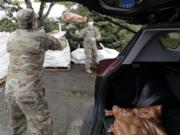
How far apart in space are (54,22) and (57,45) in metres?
7.75

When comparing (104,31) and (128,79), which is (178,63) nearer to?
(128,79)

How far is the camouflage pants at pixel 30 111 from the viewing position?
4.97 metres

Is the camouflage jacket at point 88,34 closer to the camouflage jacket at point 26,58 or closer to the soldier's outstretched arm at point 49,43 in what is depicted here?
the soldier's outstretched arm at point 49,43

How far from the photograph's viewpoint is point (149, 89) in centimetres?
359

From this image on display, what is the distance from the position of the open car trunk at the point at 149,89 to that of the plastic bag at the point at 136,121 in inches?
4.3

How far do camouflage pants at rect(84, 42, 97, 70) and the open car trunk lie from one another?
7.22m

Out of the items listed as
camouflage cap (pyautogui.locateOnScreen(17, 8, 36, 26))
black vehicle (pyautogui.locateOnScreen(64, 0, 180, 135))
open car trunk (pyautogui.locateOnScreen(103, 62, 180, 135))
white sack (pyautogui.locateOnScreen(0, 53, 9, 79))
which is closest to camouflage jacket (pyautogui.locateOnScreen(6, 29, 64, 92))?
camouflage cap (pyautogui.locateOnScreen(17, 8, 36, 26))

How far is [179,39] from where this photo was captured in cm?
388

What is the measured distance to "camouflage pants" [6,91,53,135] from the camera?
4973mm

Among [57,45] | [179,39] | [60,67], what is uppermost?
[179,39]

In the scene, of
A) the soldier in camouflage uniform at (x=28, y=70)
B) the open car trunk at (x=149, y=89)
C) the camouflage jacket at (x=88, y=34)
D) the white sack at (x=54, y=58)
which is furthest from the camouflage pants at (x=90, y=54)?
the open car trunk at (x=149, y=89)

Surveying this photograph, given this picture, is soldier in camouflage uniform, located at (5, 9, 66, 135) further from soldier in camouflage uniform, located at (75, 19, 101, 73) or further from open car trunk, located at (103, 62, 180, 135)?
soldier in camouflage uniform, located at (75, 19, 101, 73)

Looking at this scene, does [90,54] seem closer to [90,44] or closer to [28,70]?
[90,44]

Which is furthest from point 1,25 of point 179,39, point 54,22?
point 179,39
